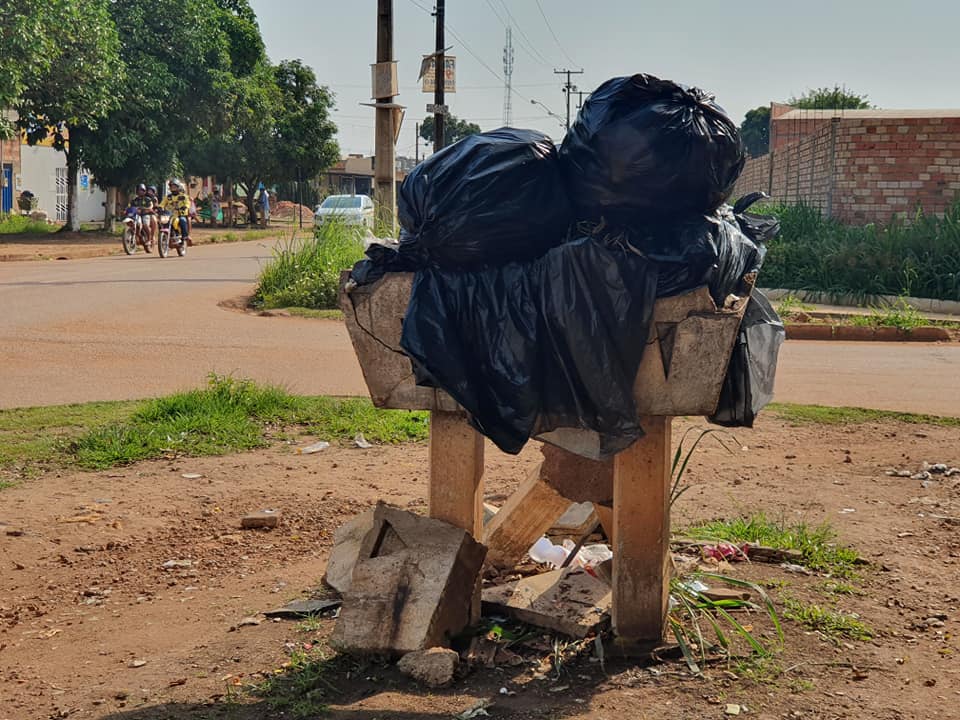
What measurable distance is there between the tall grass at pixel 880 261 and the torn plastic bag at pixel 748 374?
13.0 meters

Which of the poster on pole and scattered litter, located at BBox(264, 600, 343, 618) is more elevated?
the poster on pole

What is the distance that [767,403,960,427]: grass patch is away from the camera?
7445 millimetres

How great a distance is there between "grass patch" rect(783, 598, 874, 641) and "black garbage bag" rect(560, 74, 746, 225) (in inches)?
56.0

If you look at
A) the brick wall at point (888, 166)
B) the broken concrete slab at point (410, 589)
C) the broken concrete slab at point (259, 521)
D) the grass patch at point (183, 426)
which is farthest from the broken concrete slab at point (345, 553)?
the brick wall at point (888, 166)

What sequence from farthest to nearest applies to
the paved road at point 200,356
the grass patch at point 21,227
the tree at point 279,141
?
the tree at point 279,141 → the grass patch at point 21,227 → the paved road at point 200,356

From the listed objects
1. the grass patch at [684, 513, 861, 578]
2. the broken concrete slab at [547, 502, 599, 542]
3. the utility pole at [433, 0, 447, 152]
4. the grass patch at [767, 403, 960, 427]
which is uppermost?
the utility pole at [433, 0, 447, 152]

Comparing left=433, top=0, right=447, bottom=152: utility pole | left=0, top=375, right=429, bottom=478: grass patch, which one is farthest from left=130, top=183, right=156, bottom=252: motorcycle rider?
left=0, top=375, right=429, bottom=478: grass patch

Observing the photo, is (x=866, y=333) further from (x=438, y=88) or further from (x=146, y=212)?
(x=146, y=212)

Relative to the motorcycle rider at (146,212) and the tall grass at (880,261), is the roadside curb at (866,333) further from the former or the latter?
the motorcycle rider at (146,212)

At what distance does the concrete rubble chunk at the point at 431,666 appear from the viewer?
3164mm

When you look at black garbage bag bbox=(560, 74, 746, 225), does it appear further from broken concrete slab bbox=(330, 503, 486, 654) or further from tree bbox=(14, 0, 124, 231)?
tree bbox=(14, 0, 124, 231)

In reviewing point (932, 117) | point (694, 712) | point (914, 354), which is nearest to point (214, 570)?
point (694, 712)

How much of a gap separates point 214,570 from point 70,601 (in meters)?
0.58

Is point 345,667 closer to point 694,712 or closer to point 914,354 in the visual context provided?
point 694,712
